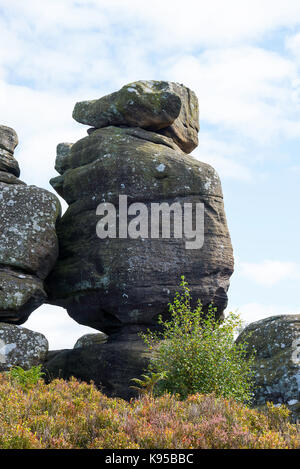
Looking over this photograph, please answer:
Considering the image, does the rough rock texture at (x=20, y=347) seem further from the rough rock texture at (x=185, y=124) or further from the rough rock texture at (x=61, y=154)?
the rough rock texture at (x=185, y=124)

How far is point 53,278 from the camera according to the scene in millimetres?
22406

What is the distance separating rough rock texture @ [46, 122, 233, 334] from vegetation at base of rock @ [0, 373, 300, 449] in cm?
804

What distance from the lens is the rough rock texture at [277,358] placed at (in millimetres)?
16688

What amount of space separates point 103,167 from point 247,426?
1371cm

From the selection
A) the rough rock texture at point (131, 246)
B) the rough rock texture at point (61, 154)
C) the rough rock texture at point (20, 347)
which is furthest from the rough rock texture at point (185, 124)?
the rough rock texture at point (20, 347)

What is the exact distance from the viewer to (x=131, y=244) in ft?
67.9

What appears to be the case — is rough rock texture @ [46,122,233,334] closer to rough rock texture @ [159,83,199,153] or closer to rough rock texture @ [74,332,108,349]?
rough rock texture @ [159,83,199,153]

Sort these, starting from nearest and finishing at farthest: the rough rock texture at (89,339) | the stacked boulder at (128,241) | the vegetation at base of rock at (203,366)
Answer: the vegetation at base of rock at (203,366)
the stacked boulder at (128,241)
the rough rock texture at (89,339)

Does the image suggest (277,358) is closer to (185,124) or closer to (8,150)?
(185,124)

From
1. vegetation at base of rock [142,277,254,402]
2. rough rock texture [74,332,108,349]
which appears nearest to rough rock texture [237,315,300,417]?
vegetation at base of rock [142,277,254,402]

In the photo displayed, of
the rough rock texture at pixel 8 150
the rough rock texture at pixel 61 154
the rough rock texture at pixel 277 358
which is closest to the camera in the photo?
the rough rock texture at pixel 277 358

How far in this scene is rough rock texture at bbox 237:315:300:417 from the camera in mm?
16688

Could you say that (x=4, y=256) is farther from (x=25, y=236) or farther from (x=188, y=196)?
(x=188, y=196)

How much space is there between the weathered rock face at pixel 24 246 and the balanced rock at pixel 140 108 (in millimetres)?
4972
